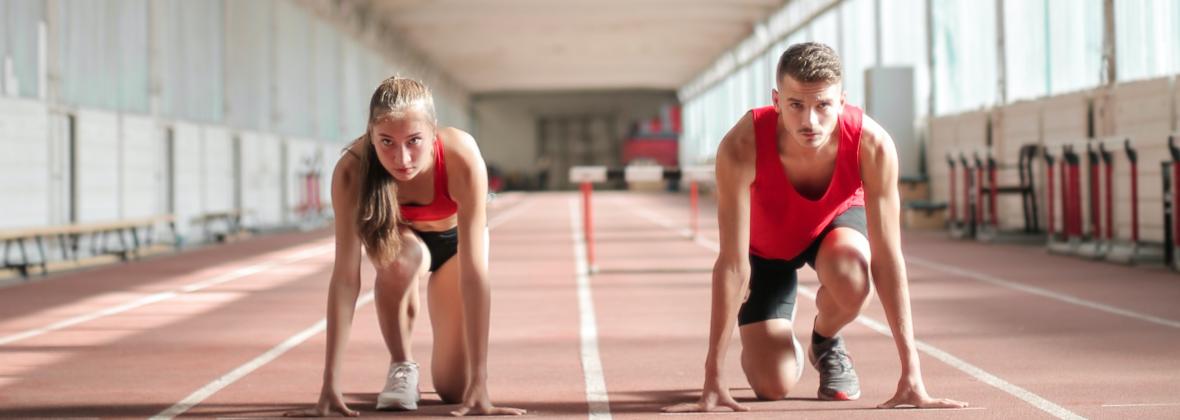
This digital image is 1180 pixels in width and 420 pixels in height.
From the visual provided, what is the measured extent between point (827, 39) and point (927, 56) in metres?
8.03

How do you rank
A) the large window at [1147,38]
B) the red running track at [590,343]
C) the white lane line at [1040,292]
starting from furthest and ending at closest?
the large window at [1147,38]
the white lane line at [1040,292]
the red running track at [590,343]

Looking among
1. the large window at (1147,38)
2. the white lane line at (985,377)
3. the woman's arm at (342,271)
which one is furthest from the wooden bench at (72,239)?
the large window at (1147,38)

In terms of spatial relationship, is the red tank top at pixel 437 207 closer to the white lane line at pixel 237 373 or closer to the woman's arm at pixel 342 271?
the woman's arm at pixel 342 271

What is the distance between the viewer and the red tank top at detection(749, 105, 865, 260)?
4.29 meters

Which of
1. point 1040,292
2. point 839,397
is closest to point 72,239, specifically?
point 1040,292

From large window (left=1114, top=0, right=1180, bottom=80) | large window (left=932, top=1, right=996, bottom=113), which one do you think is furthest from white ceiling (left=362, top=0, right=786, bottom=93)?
large window (left=1114, top=0, right=1180, bottom=80)

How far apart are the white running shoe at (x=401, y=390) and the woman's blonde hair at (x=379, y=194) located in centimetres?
48

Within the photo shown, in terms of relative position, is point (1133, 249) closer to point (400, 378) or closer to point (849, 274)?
point (849, 274)

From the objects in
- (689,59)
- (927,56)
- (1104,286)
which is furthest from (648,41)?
(1104,286)

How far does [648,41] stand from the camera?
43344 mm

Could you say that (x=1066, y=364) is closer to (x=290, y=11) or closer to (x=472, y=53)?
(x=290, y=11)

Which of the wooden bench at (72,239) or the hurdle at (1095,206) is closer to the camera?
the wooden bench at (72,239)

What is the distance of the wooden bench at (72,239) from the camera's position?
11868mm

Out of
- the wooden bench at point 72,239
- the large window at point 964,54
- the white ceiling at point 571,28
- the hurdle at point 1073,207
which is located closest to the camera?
the wooden bench at point 72,239
